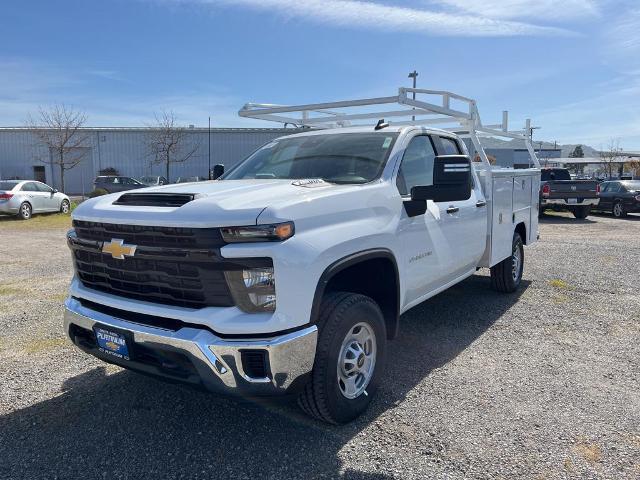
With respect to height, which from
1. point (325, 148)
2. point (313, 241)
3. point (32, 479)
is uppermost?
Answer: point (325, 148)

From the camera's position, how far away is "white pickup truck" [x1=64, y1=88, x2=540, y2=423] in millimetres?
2658

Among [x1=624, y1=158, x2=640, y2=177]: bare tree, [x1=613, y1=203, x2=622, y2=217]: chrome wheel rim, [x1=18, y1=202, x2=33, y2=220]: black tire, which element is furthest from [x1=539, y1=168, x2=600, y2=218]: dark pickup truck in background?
[x1=624, y1=158, x2=640, y2=177]: bare tree

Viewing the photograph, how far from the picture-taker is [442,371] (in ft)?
13.7

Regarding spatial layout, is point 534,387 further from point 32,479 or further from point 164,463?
point 32,479

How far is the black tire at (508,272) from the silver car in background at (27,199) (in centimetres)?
1636

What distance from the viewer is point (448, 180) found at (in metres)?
3.46

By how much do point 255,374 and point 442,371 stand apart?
2045mm

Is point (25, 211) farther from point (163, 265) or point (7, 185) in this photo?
point (163, 265)

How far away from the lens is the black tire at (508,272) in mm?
6465

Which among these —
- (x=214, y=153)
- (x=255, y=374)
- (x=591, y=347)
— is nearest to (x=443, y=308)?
(x=591, y=347)

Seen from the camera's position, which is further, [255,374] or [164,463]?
[164,463]

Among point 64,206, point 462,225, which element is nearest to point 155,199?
point 462,225

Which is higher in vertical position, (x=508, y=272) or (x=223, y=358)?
(x=223, y=358)

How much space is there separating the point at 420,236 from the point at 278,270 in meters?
1.64
